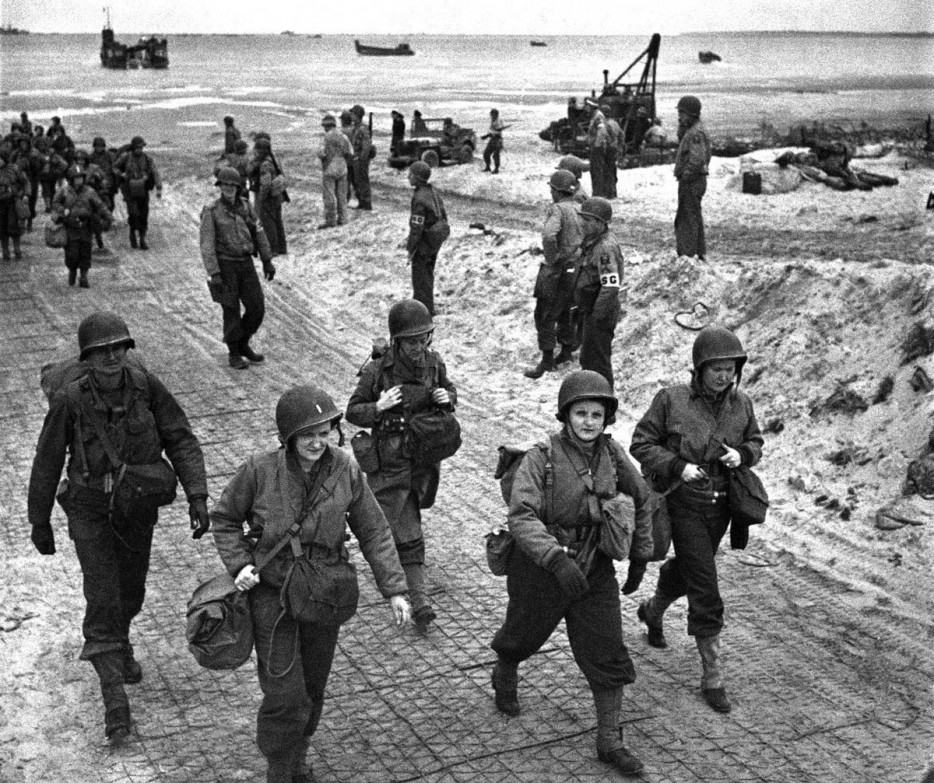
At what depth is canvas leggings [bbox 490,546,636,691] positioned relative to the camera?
588 centimetres

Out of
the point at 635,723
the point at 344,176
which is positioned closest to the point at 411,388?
the point at 635,723

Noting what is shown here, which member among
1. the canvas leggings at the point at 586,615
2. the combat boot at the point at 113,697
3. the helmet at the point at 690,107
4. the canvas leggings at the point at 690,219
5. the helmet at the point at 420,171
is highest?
the helmet at the point at 690,107

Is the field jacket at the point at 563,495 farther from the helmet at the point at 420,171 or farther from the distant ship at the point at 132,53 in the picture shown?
the distant ship at the point at 132,53

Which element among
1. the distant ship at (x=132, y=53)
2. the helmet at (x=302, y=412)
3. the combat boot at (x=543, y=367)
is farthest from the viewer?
the distant ship at (x=132, y=53)

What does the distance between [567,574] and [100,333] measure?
262 cm

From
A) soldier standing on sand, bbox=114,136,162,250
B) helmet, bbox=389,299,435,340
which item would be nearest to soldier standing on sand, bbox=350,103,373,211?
soldier standing on sand, bbox=114,136,162,250

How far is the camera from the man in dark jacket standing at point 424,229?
14047 mm

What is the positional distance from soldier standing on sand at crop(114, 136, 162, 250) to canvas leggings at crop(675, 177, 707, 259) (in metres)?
8.96

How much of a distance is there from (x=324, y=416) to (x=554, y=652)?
2529 mm

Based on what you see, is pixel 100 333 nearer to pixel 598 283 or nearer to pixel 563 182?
pixel 598 283

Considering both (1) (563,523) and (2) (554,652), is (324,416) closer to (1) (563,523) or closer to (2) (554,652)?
(1) (563,523)

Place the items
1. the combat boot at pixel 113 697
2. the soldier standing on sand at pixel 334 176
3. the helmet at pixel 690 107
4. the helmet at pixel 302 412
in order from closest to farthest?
the helmet at pixel 302 412
the combat boot at pixel 113 697
the helmet at pixel 690 107
the soldier standing on sand at pixel 334 176

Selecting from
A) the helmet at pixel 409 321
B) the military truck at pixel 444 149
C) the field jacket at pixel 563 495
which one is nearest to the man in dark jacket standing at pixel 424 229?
the helmet at pixel 409 321

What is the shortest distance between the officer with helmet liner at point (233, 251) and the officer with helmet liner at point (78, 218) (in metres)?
4.71
